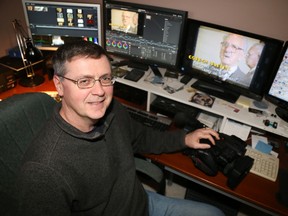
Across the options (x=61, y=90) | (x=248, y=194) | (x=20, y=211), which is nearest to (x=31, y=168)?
(x=20, y=211)

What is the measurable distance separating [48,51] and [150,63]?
95 cm

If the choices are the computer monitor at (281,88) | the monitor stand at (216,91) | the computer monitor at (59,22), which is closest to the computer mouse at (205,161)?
the monitor stand at (216,91)

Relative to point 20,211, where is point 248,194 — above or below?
below

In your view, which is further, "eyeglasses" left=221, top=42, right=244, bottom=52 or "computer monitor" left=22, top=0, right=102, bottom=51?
"computer monitor" left=22, top=0, right=102, bottom=51

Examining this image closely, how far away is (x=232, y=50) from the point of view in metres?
1.64

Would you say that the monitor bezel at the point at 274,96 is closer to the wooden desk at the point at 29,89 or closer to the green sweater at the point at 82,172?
the green sweater at the point at 82,172

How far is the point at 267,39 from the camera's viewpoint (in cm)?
149

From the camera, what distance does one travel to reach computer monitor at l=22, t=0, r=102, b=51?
6.34 feet

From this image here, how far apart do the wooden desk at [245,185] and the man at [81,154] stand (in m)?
0.31

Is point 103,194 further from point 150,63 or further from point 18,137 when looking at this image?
point 150,63

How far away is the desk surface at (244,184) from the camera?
53.5 inches

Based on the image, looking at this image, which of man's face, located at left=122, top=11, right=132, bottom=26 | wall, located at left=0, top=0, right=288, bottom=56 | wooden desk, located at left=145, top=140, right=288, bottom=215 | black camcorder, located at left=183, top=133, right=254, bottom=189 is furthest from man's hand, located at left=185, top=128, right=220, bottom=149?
man's face, located at left=122, top=11, right=132, bottom=26

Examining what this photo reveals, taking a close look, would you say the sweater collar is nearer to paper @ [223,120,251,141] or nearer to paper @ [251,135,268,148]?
paper @ [223,120,251,141]

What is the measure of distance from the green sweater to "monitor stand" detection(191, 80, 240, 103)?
0.65 metres
